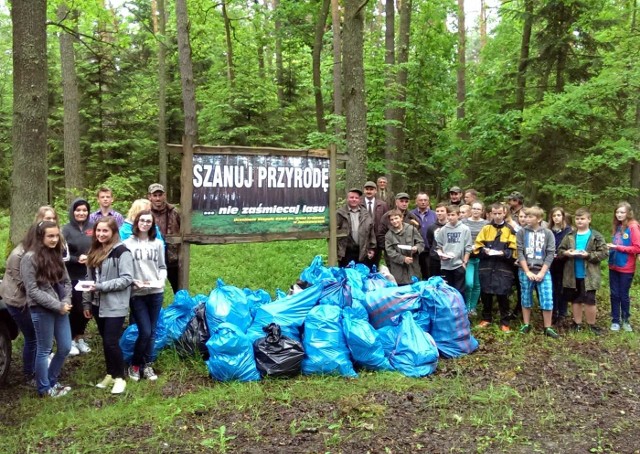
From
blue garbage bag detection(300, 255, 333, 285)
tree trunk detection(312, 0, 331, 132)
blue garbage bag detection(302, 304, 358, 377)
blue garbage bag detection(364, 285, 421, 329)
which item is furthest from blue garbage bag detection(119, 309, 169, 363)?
tree trunk detection(312, 0, 331, 132)

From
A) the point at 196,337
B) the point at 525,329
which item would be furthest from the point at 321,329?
the point at 525,329

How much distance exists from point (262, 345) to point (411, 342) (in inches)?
61.5

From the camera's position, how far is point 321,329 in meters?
5.24

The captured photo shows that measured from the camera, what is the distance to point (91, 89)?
1652cm

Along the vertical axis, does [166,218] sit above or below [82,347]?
above

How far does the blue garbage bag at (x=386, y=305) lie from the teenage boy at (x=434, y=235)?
5.70 feet

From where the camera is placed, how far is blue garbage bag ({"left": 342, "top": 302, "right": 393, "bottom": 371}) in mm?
5203

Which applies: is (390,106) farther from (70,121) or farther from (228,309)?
(228,309)

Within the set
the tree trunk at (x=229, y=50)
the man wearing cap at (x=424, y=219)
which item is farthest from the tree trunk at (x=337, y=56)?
the man wearing cap at (x=424, y=219)

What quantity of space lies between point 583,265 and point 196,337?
5.04m

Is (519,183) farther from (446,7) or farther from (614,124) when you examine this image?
(446,7)

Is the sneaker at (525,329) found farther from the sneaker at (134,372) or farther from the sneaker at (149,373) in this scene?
the sneaker at (134,372)

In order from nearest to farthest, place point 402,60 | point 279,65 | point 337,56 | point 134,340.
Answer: point 134,340
point 402,60
point 337,56
point 279,65

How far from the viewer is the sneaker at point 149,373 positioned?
202 inches
